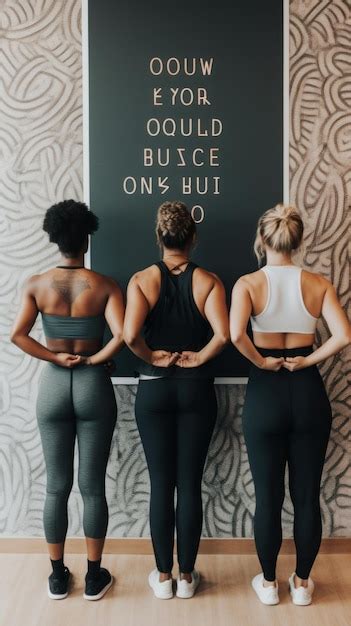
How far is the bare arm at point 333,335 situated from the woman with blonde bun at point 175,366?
0.34 m

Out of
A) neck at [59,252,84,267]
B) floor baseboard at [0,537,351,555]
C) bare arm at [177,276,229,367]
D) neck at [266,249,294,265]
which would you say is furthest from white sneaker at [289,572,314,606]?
neck at [59,252,84,267]

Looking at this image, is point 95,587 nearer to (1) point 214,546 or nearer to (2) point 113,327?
(1) point 214,546

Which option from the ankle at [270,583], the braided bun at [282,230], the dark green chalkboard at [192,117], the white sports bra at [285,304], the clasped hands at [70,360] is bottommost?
the ankle at [270,583]

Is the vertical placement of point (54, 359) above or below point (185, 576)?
above

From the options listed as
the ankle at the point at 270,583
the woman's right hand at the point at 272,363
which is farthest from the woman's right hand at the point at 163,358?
the ankle at the point at 270,583

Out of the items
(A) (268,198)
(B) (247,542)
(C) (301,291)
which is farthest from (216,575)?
(A) (268,198)

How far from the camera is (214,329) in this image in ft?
8.58

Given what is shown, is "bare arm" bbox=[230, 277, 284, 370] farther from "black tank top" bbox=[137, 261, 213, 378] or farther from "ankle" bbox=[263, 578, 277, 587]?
"ankle" bbox=[263, 578, 277, 587]

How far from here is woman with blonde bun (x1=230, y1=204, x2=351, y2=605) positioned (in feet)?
8.34

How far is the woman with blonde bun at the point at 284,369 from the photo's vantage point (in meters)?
2.54

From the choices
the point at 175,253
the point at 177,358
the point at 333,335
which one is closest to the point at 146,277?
the point at 175,253

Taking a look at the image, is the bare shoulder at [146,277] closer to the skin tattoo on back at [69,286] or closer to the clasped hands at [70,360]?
the skin tattoo on back at [69,286]

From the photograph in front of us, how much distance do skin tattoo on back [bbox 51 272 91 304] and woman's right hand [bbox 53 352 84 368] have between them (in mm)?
241

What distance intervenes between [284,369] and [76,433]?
99cm
